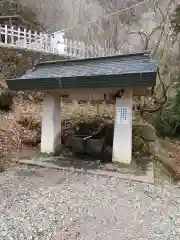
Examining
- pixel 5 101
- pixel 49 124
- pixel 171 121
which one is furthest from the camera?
pixel 5 101

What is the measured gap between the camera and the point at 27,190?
418 cm

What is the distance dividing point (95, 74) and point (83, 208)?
2388 millimetres

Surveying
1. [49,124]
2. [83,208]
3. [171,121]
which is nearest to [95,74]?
[49,124]

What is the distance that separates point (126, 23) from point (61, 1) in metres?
4.96

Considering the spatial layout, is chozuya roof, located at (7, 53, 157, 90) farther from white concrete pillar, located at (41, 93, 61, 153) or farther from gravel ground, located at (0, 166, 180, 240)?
gravel ground, located at (0, 166, 180, 240)

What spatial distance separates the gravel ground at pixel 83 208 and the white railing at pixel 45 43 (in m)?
7.07

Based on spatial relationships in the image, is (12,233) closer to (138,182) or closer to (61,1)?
(138,182)

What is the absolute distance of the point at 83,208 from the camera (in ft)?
11.9

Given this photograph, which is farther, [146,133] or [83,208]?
[146,133]

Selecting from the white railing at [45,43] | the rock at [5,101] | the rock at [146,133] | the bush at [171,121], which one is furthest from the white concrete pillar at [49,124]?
the white railing at [45,43]

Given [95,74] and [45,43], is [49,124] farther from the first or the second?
[45,43]

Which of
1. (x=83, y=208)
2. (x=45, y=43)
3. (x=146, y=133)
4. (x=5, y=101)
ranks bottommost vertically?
(x=83, y=208)

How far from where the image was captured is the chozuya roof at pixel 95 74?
4.65 metres

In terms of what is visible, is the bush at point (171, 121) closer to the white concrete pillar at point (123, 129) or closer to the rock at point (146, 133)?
the rock at point (146, 133)
